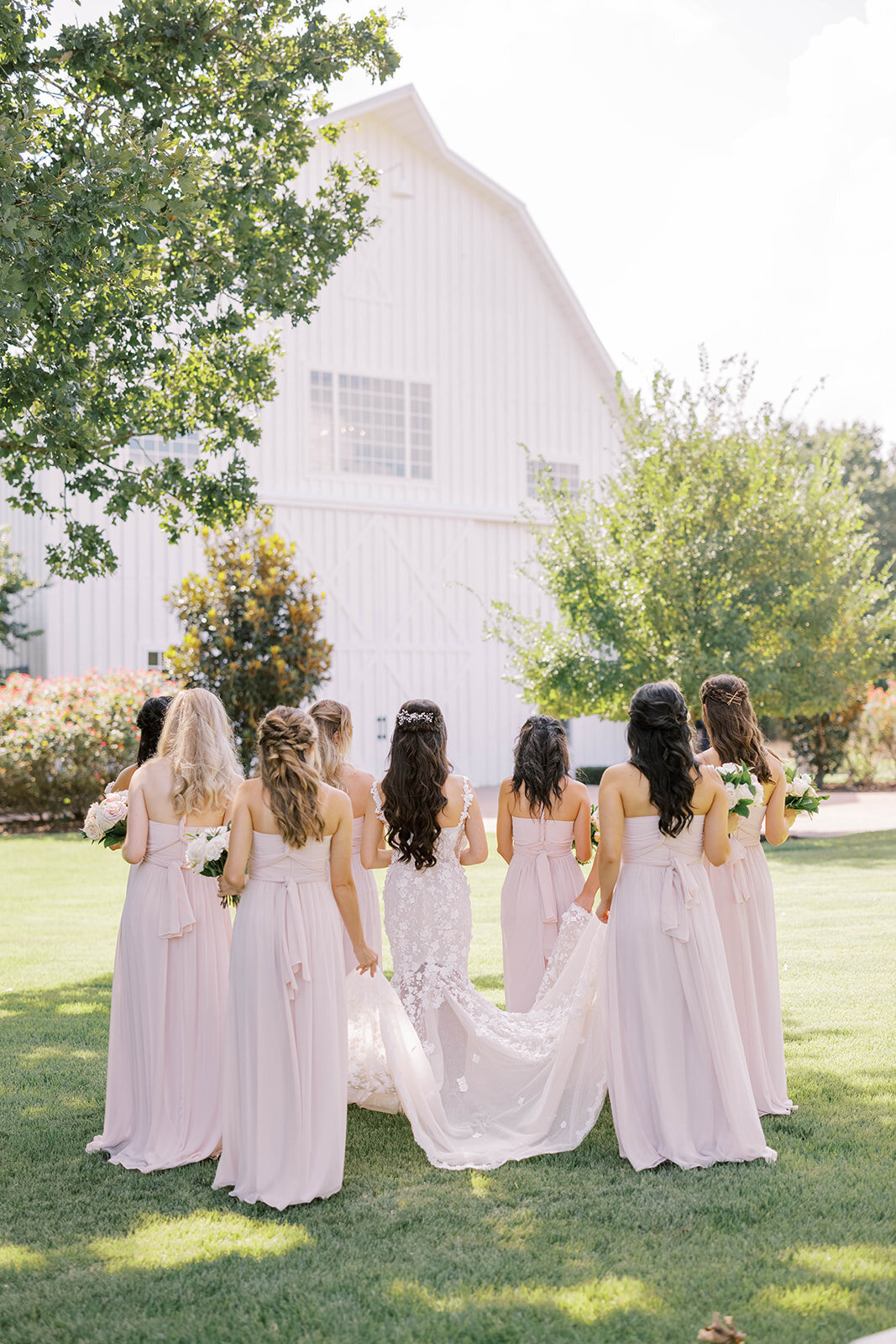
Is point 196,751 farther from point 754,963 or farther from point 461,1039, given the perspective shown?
point 754,963

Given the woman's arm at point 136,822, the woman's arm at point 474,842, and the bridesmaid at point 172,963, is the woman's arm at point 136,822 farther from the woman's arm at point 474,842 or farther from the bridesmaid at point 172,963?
the woman's arm at point 474,842

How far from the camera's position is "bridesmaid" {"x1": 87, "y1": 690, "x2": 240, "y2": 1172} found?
5273mm

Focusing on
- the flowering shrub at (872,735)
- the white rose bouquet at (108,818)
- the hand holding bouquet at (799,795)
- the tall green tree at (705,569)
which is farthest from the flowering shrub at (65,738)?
the flowering shrub at (872,735)

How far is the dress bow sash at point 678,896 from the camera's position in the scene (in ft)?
16.5

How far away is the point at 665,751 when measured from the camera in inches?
199

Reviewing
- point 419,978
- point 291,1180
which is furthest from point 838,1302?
point 419,978

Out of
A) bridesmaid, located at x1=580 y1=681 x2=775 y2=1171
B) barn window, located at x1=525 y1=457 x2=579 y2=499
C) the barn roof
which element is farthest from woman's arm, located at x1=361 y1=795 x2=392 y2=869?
barn window, located at x1=525 y1=457 x2=579 y2=499

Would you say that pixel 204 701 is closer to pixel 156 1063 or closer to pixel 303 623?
pixel 156 1063

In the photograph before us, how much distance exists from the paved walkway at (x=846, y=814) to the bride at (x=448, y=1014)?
10.8 meters

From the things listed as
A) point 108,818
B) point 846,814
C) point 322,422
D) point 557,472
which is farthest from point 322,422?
point 108,818

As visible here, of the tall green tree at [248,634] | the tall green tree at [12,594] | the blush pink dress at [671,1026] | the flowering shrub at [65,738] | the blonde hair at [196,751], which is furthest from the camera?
the tall green tree at [12,594]

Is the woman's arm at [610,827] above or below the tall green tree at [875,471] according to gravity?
below

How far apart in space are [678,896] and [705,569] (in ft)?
39.5

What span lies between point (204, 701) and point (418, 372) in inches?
746
